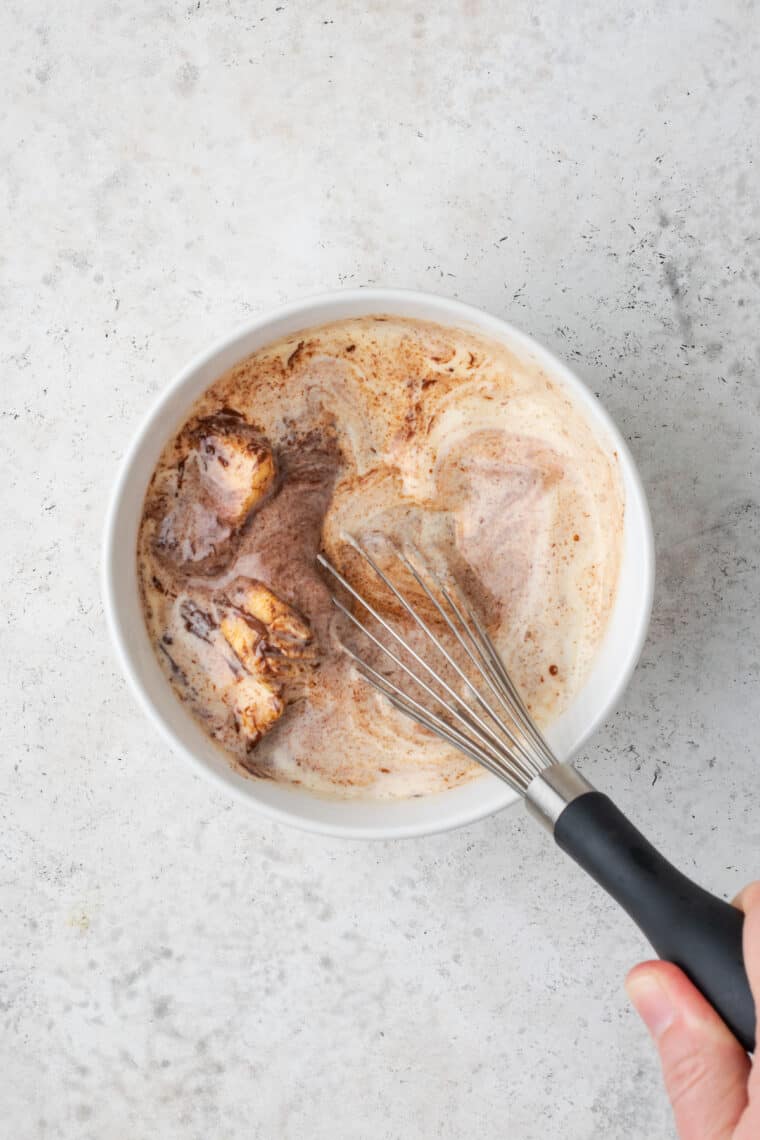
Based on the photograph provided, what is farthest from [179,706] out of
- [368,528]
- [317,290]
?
[317,290]

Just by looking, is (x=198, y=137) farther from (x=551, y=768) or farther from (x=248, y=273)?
(x=551, y=768)

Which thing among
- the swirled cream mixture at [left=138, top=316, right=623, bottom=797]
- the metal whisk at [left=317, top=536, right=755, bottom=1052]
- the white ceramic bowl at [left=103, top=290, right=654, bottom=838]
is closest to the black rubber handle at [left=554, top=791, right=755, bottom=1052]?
the metal whisk at [left=317, top=536, right=755, bottom=1052]

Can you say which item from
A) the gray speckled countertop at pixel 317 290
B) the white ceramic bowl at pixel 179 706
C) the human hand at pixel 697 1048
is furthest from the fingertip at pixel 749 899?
the gray speckled countertop at pixel 317 290

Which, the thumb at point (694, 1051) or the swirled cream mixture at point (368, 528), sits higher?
the swirled cream mixture at point (368, 528)

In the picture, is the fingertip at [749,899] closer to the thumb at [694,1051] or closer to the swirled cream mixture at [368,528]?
the thumb at [694,1051]

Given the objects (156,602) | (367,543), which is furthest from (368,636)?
(156,602)
